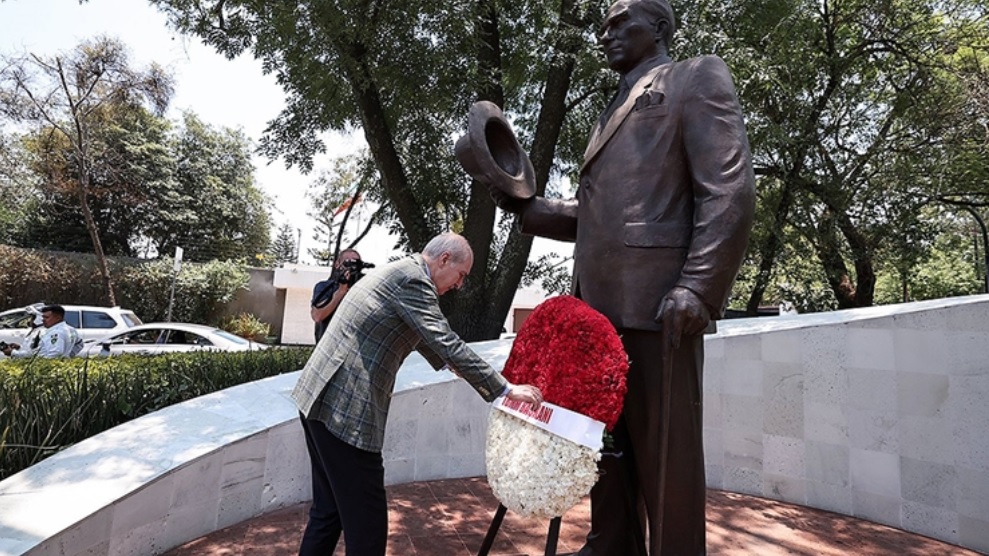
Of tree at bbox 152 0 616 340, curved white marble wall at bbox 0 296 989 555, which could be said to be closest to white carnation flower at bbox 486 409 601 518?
curved white marble wall at bbox 0 296 989 555

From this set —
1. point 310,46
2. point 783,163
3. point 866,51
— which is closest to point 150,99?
point 310,46

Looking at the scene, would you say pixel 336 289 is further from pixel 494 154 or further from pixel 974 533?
pixel 974 533

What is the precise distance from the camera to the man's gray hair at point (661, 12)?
99.4 inches

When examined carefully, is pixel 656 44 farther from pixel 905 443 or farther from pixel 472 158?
pixel 905 443

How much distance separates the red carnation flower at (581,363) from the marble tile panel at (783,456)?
2.91m

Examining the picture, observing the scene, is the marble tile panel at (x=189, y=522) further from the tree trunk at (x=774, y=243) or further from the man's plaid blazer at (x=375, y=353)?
the tree trunk at (x=774, y=243)

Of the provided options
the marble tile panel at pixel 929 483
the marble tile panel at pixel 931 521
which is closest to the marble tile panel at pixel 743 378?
the marble tile panel at pixel 929 483

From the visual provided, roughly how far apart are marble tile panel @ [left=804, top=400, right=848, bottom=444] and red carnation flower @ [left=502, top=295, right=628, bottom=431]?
2.82m

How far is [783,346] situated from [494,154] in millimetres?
3024

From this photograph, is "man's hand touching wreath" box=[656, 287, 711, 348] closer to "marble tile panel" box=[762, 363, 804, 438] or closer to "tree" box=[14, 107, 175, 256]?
"marble tile panel" box=[762, 363, 804, 438]

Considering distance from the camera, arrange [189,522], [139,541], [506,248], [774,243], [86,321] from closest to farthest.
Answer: [139,541] → [189,522] → [506,248] → [774,243] → [86,321]

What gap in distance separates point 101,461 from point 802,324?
181 inches

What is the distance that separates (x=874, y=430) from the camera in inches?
161

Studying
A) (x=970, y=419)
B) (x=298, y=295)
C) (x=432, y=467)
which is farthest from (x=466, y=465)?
(x=298, y=295)
